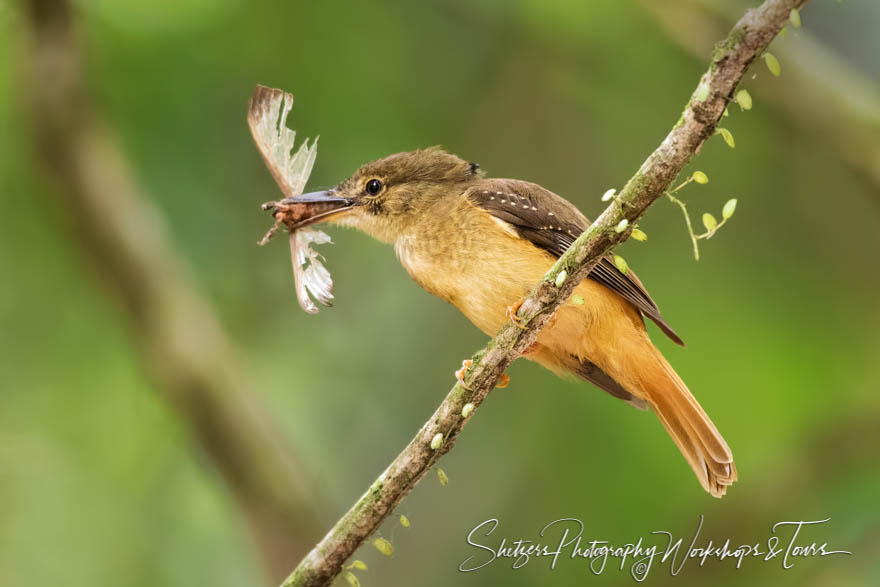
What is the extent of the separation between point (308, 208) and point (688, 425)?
1584 millimetres

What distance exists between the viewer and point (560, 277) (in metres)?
2.38

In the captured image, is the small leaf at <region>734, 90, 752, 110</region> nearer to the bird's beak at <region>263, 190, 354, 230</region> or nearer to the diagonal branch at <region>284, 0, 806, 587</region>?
the diagonal branch at <region>284, 0, 806, 587</region>

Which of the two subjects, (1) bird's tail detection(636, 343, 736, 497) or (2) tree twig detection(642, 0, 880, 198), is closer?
(1) bird's tail detection(636, 343, 736, 497)

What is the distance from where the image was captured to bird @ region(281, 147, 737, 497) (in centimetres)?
330

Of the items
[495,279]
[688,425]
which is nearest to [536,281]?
[495,279]

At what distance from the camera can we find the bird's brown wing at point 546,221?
3.24m

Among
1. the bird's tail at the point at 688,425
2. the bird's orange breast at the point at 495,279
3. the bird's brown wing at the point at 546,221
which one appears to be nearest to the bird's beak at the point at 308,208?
the bird's orange breast at the point at 495,279

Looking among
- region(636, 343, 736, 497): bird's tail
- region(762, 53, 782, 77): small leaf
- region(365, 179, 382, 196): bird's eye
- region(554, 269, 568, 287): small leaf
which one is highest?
region(762, 53, 782, 77): small leaf

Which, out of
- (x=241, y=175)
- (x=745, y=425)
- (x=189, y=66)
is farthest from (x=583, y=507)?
(x=189, y=66)

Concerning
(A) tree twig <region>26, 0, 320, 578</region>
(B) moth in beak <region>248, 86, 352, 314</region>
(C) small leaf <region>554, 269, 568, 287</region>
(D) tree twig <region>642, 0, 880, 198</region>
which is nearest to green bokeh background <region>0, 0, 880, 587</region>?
(A) tree twig <region>26, 0, 320, 578</region>

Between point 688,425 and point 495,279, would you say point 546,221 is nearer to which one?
point 495,279

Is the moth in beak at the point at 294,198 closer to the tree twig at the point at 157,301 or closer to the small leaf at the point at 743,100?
the small leaf at the point at 743,100

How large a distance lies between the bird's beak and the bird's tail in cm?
132

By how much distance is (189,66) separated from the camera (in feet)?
18.1
